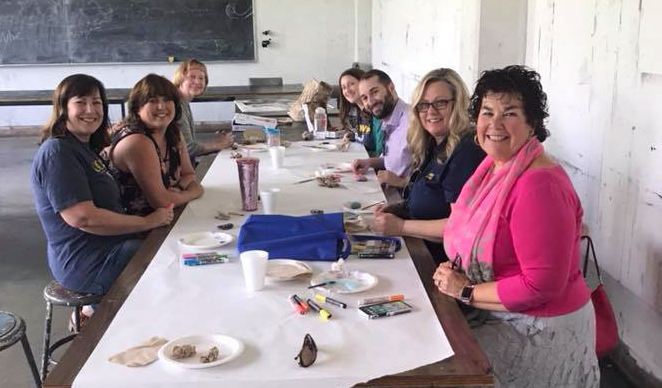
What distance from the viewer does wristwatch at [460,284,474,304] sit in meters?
1.61

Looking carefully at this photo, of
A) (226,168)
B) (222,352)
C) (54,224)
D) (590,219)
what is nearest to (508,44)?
(590,219)

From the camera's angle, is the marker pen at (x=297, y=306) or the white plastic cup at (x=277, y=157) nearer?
the marker pen at (x=297, y=306)

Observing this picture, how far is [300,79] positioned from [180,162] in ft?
19.6

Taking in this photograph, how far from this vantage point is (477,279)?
5.48ft

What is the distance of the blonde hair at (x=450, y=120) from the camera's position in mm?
2295

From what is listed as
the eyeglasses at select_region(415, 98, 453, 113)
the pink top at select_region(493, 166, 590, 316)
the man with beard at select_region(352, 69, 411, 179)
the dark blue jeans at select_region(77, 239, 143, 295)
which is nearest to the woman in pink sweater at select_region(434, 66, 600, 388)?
the pink top at select_region(493, 166, 590, 316)

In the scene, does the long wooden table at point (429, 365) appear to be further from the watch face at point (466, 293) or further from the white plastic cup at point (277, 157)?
the white plastic cup at point (277, 157)

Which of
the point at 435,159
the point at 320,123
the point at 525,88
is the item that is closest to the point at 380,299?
the point at 525,88

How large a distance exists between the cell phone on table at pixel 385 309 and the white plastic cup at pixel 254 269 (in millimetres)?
275

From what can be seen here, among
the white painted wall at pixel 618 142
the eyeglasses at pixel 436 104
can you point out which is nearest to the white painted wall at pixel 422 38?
the white painted wall at pixel 618 142

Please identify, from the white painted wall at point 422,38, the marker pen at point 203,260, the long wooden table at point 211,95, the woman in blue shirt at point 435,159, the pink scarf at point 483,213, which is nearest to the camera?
the pink scarf at point 483,213

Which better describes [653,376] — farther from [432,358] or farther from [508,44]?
[508,44]

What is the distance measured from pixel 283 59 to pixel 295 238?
22.8 feet

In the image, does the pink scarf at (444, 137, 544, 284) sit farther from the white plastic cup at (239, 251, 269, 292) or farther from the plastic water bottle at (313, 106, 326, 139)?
the plastic water bottle at (313, 106, 326, 139)
